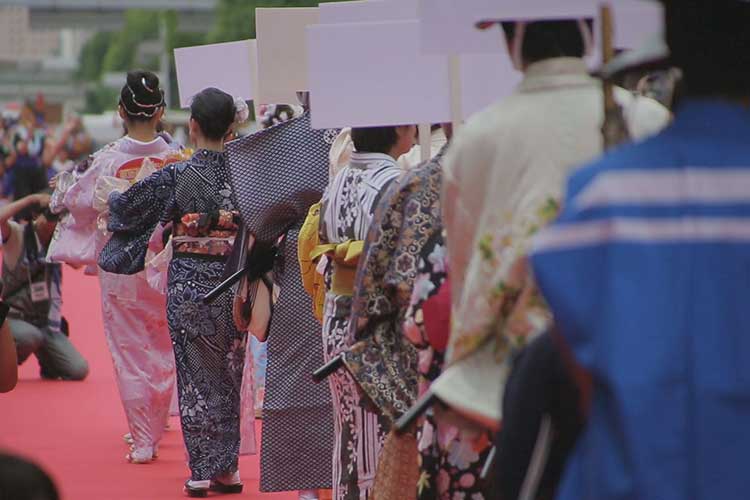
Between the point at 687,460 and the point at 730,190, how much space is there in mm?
438

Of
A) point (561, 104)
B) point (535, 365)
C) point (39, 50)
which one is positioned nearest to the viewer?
point (535, 365)

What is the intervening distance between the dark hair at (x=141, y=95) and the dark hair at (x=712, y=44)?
6401 mm

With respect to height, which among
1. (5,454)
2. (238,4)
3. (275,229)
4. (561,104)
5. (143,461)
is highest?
(561,104)

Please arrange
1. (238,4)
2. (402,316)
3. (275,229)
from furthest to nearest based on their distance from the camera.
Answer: (238,4)
(275,229)
(402,316)

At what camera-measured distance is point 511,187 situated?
11.2 feet

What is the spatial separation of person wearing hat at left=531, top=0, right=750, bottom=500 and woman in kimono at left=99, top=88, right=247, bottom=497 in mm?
5162

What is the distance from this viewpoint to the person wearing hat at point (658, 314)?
102 inches

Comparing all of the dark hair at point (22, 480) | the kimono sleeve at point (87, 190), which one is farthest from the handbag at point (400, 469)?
the kimono sleeve at point (87, 190)

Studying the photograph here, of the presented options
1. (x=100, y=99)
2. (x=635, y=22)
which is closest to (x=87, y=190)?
(x=635, y=22)

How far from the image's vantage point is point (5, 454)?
251cm

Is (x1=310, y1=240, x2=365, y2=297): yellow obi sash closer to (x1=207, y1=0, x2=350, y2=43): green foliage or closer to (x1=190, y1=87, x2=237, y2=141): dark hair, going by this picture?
(x1=190, y1=87, x2=237, y2=141): dark hair

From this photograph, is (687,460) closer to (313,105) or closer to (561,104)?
(561,104)

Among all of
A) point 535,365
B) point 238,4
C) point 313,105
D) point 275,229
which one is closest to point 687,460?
point 535,365

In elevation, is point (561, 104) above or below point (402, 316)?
above
